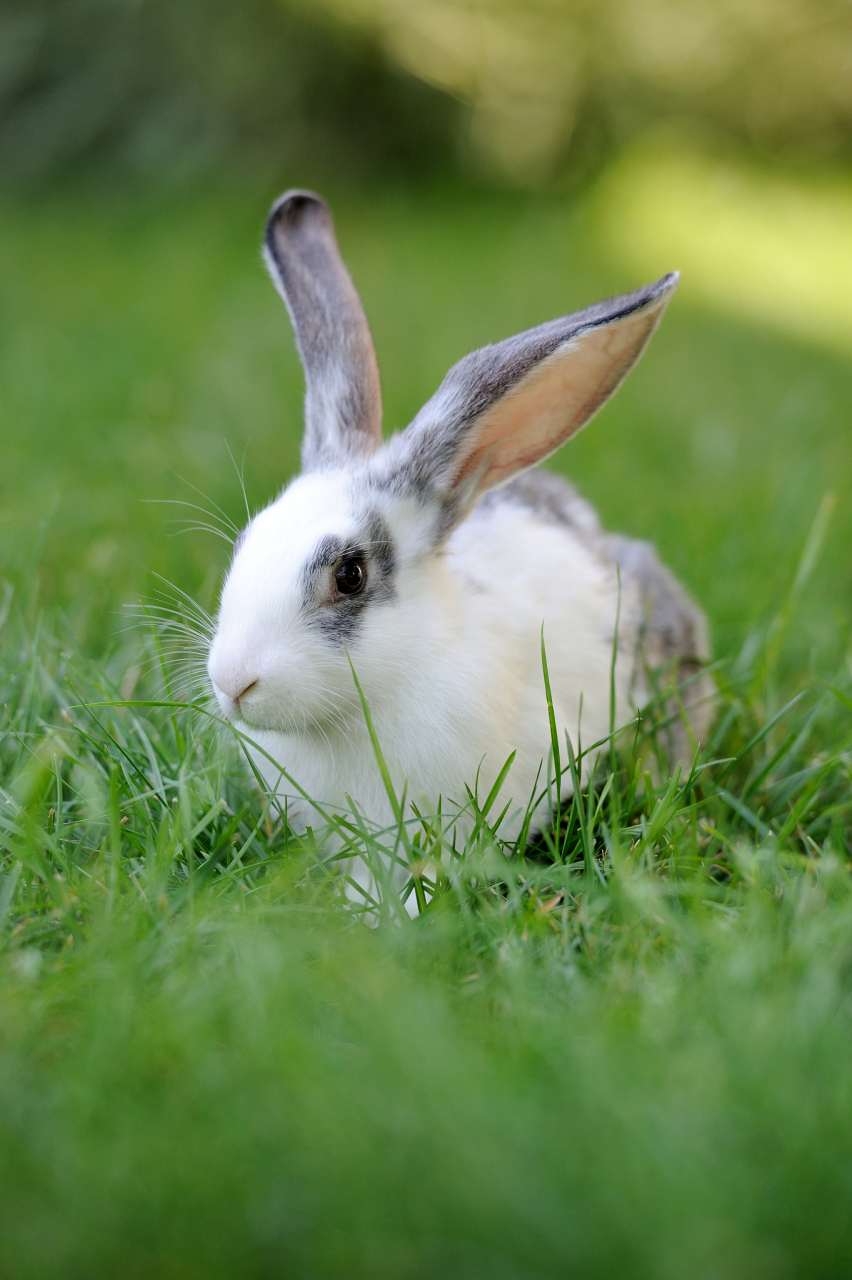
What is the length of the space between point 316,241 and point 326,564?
3.91 ft

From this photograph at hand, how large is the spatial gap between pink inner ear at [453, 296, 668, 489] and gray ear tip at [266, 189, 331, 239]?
962 millimetres

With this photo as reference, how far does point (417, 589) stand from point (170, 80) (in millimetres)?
9500

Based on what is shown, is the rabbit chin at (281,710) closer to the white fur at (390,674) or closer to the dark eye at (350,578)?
the white fur at (390,674)

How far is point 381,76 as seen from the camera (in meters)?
10.8

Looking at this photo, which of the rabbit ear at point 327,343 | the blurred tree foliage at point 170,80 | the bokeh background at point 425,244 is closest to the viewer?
the rabbit ear at point 327,343

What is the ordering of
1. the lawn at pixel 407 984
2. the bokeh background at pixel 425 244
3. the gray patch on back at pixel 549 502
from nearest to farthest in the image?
the lawn at pixel 407 984 < the gray patch on back at pixel 549 502 < the bokeh background at pixel 425 244

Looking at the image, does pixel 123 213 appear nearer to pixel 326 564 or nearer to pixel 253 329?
pixel 253 329

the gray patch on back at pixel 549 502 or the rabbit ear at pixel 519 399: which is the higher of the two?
the rabbit ear at pixel 519 399

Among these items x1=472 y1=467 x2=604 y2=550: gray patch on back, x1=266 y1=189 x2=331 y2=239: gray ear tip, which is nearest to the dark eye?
x1=472 y1=467 x2=604 y2=550: gray patch on back

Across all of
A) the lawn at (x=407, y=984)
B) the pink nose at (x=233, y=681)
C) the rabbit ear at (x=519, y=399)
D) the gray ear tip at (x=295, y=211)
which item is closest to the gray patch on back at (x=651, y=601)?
the lawn at (x=407, y=984)

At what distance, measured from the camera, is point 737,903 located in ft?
7.51

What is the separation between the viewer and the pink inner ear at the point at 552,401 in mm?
2697

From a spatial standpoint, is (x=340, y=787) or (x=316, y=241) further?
(x=316, y=241)

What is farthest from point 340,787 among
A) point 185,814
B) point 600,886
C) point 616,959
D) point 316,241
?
point 316,241
